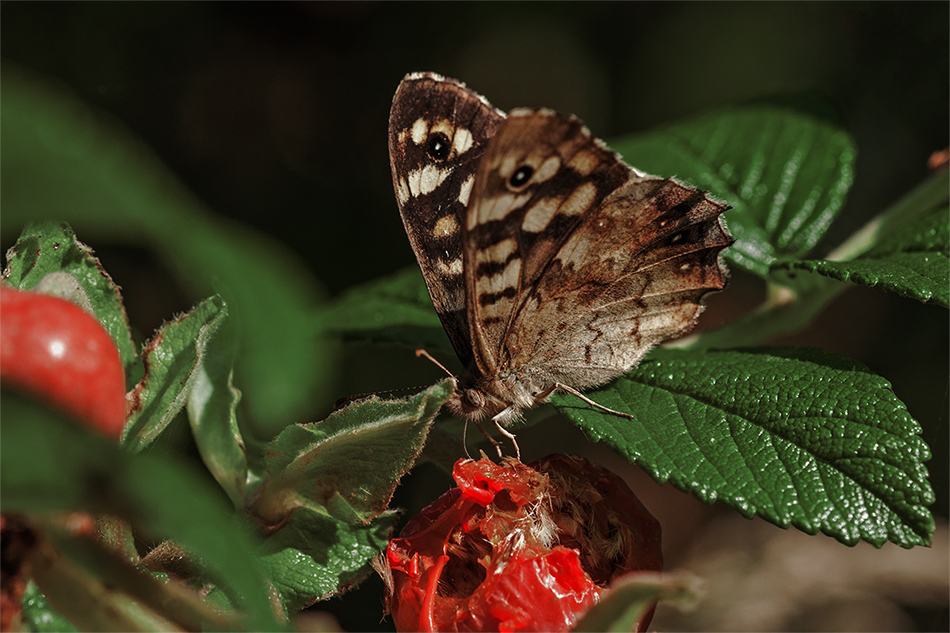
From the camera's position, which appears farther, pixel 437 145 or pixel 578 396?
pixel 437 145

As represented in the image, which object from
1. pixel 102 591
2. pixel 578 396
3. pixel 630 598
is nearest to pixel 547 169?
pixel 578 396

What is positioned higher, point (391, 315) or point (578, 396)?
point (391, 315)

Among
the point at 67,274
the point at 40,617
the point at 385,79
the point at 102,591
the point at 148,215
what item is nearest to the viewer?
the point at 148,215

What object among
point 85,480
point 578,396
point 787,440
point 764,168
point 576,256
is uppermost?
point 764,168

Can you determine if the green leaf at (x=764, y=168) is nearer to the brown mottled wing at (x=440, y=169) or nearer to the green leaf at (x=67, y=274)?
the brown mottled wing at (x=440, y=169)

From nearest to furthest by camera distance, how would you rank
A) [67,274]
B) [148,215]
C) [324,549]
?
1. [148,215]
2. [67,274]
3. [324,549]

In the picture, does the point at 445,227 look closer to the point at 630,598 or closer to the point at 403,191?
the point at 403,191
